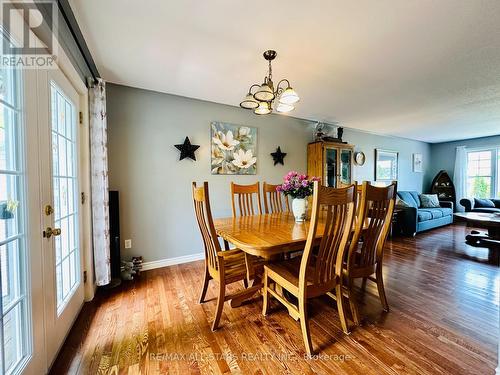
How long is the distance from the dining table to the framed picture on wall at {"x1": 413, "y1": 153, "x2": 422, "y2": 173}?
5758mm

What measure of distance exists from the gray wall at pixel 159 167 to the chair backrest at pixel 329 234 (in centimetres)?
197

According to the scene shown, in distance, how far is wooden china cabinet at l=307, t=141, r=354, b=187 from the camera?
3801mm

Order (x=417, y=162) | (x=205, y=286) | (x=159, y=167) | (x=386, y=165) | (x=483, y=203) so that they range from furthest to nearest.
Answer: (x=417, y=162) → (x=386, y=165) → (x=483, y=203) → (x=159, y=167) → (x=205, y=286)

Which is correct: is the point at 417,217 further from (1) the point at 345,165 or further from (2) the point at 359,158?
(1) the point at 345,165

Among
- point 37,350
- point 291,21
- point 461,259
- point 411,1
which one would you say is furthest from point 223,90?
point 461,259

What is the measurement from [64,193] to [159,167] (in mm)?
1181

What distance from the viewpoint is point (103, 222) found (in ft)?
6.96

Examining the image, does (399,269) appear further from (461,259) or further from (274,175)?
(274,175)

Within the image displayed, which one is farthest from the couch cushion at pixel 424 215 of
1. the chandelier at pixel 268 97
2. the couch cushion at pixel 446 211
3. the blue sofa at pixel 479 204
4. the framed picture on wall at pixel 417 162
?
the chandelier at pixel 268 97

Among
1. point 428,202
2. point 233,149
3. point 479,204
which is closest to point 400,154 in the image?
point 428,202

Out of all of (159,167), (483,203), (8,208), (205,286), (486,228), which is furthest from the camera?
(483,203)

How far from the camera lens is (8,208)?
993mm

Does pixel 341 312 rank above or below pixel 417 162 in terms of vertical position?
below

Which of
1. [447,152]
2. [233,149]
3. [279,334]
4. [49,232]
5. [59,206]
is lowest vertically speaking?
[279,334]
